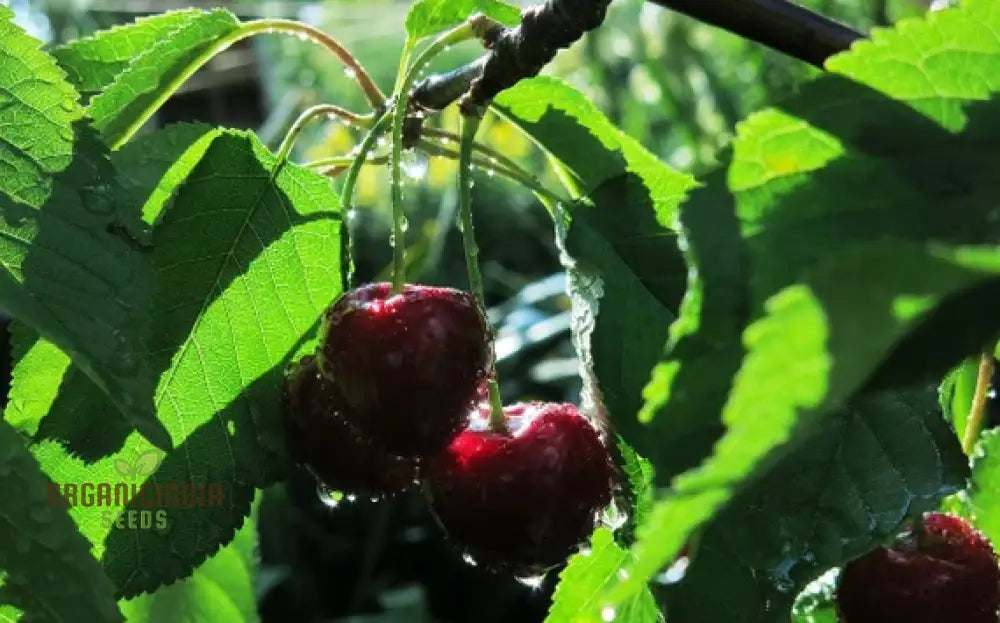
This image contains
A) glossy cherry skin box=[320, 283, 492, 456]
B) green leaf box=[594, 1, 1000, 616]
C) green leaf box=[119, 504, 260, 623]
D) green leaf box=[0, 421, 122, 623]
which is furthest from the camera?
green leaf box=[119, 504, 260, 623]

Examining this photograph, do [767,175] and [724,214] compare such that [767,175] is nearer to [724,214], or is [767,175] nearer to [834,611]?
[724,214]

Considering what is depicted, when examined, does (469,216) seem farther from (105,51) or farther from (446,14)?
(105,51)

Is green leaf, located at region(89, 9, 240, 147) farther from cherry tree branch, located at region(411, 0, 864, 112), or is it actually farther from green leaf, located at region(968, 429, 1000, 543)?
green leaf, located at region(968, 429, 1000, 543)

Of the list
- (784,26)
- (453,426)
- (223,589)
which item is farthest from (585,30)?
(223,589)

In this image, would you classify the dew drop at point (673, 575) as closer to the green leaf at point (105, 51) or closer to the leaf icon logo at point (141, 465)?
the leaf icon logo at point (141, 465)

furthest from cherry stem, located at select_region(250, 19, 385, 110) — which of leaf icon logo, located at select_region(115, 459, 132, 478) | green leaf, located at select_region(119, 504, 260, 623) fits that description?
green leaf, located at select_region(119, 504, 260, 623)

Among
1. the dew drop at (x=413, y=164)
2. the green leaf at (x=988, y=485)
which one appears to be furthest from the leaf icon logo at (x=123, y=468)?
the green leaf at (x=988, y=485)
